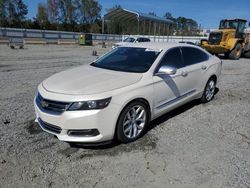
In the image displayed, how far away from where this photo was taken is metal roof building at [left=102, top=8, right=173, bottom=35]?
41003mm

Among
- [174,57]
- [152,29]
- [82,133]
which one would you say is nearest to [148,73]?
[174,57]

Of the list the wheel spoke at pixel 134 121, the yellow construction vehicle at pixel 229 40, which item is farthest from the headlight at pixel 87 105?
the yellow construction vehicle at pixel 229 40

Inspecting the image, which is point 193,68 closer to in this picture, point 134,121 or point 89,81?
point 134,121

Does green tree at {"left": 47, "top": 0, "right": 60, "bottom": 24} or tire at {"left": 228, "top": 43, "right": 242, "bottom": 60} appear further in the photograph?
green tree at {"left": 47, "top": 0, "right": 60, "bottom": 24}

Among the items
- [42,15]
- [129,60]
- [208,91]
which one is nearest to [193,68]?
[208,91]

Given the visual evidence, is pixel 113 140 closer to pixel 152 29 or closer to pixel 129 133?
pixel 129 133

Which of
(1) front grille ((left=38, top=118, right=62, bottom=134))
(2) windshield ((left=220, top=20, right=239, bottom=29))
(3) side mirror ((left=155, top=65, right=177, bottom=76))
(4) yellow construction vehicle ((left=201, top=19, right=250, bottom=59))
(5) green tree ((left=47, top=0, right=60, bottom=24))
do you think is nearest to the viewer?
(1) front grille ((left=38, top=118, right=62, bottom=134))

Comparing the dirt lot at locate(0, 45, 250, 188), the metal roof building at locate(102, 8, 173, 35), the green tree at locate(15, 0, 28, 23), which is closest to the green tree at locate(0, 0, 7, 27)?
the green tree at locate(15, 0, 28, 23)

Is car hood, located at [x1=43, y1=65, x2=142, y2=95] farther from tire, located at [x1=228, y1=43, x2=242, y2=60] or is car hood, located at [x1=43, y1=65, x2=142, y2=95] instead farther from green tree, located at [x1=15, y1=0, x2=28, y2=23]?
green tree, located at [x1=15, y1=0, x2=28, y2=23]

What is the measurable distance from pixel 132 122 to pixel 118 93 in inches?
24.2

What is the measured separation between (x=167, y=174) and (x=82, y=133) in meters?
1.24

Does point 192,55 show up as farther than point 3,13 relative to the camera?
No

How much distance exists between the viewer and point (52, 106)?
329 cm

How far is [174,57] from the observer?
4605mm
